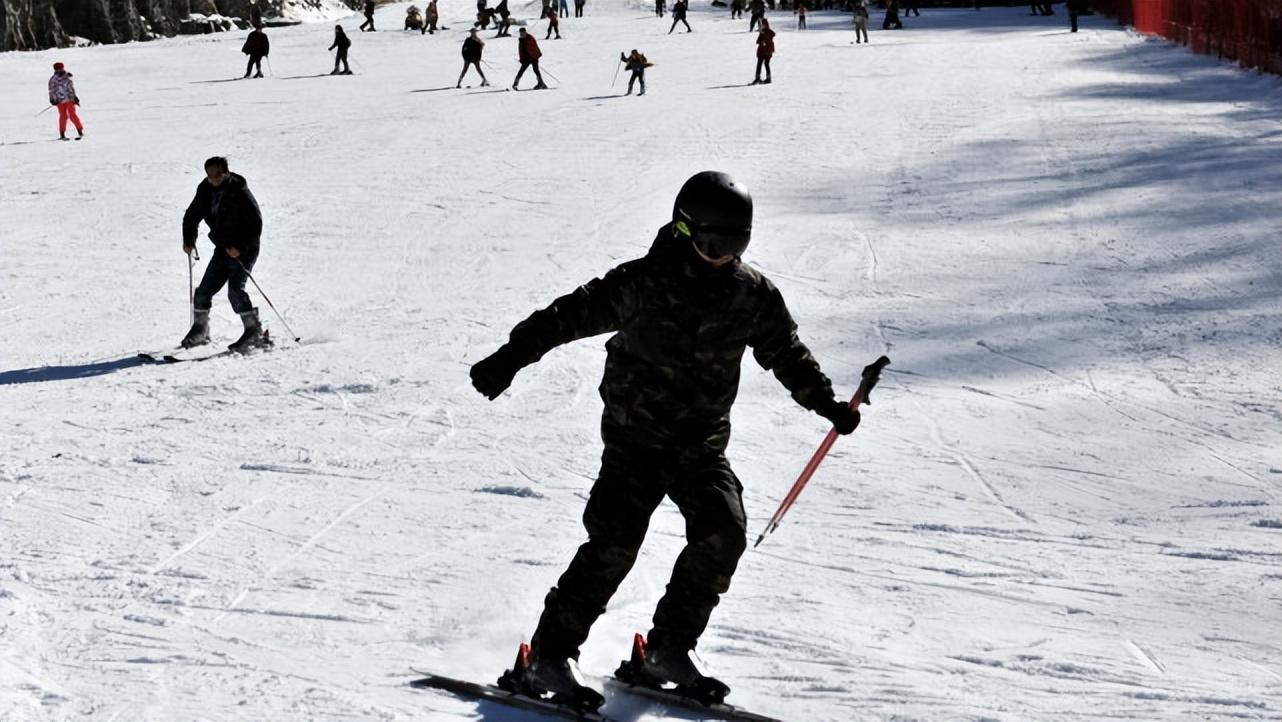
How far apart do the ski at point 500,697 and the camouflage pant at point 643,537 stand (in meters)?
0.16

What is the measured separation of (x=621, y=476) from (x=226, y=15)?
5016 cm

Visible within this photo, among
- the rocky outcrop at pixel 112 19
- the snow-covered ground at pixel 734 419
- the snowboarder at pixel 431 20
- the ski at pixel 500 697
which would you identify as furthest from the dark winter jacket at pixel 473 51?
the ski at pixel 500 697

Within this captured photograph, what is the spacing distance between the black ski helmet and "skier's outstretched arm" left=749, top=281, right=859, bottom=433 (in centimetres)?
27

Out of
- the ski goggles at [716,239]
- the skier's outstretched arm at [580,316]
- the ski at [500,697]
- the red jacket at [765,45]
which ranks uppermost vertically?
the ski goggles at [716,239]

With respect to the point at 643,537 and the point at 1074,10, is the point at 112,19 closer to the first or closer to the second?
the point at 1074,10

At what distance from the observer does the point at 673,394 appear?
4.41 metres

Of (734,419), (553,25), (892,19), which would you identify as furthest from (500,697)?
(892,19)

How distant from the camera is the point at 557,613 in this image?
4590 mm

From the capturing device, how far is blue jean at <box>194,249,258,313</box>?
10828 mm

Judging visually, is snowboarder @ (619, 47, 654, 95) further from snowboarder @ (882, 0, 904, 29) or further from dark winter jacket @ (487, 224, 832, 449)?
dark winter jacket @ (487, 224, 832, 449)

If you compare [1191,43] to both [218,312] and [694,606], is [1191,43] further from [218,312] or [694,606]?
[694,606]

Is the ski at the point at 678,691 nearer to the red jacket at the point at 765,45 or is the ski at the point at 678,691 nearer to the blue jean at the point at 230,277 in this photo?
the blue jean at the point at 230,277

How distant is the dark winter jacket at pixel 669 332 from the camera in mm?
4363

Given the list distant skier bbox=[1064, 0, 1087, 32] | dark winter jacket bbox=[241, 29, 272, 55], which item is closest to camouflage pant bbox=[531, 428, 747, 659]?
dark winter jacket bbox=[241, 29, 272, 55]
